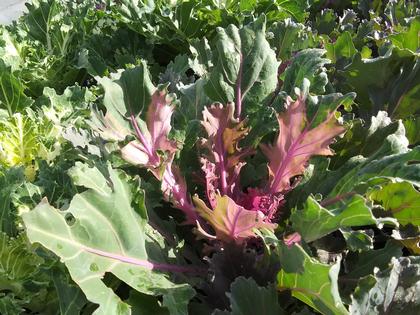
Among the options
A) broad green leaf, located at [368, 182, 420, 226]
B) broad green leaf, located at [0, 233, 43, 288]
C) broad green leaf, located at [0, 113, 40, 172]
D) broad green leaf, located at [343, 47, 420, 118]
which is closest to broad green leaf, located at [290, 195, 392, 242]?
broad green leaf, located at [368, 182, 420, 226]

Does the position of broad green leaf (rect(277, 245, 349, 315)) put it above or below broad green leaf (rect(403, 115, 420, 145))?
above

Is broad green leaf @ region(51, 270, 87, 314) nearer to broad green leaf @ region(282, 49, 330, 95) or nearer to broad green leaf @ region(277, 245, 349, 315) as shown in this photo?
broad green leaf @ region(277, 245, 349, 315)

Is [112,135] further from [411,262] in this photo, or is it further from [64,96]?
[64,96]

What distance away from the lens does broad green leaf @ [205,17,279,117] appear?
1271mm

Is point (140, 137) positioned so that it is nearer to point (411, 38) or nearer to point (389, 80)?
point (389, 80)

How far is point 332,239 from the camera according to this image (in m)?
1.12

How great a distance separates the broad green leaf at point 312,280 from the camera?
815 mm

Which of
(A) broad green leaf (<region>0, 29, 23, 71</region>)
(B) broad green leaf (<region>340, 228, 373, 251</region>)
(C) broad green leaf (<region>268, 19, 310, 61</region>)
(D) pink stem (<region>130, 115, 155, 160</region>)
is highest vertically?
(A) broad green leaf (<region>0, 29, 23, 71</region>)

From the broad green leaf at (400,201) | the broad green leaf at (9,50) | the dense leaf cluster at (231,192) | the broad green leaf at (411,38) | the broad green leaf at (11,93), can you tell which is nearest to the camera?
the dense leaf cluster at (231,192)

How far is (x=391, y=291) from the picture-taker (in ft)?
2.98

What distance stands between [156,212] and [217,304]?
0.31 meters

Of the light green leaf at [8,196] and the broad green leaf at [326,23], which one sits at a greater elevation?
the light green leaf at [8,196]

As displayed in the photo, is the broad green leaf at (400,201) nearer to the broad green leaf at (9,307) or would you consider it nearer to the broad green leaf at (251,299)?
the broad green leaf at (251,299)

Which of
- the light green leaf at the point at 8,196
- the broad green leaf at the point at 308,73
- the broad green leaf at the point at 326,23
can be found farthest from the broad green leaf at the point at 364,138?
the broad green leaf at the point at 326,23
